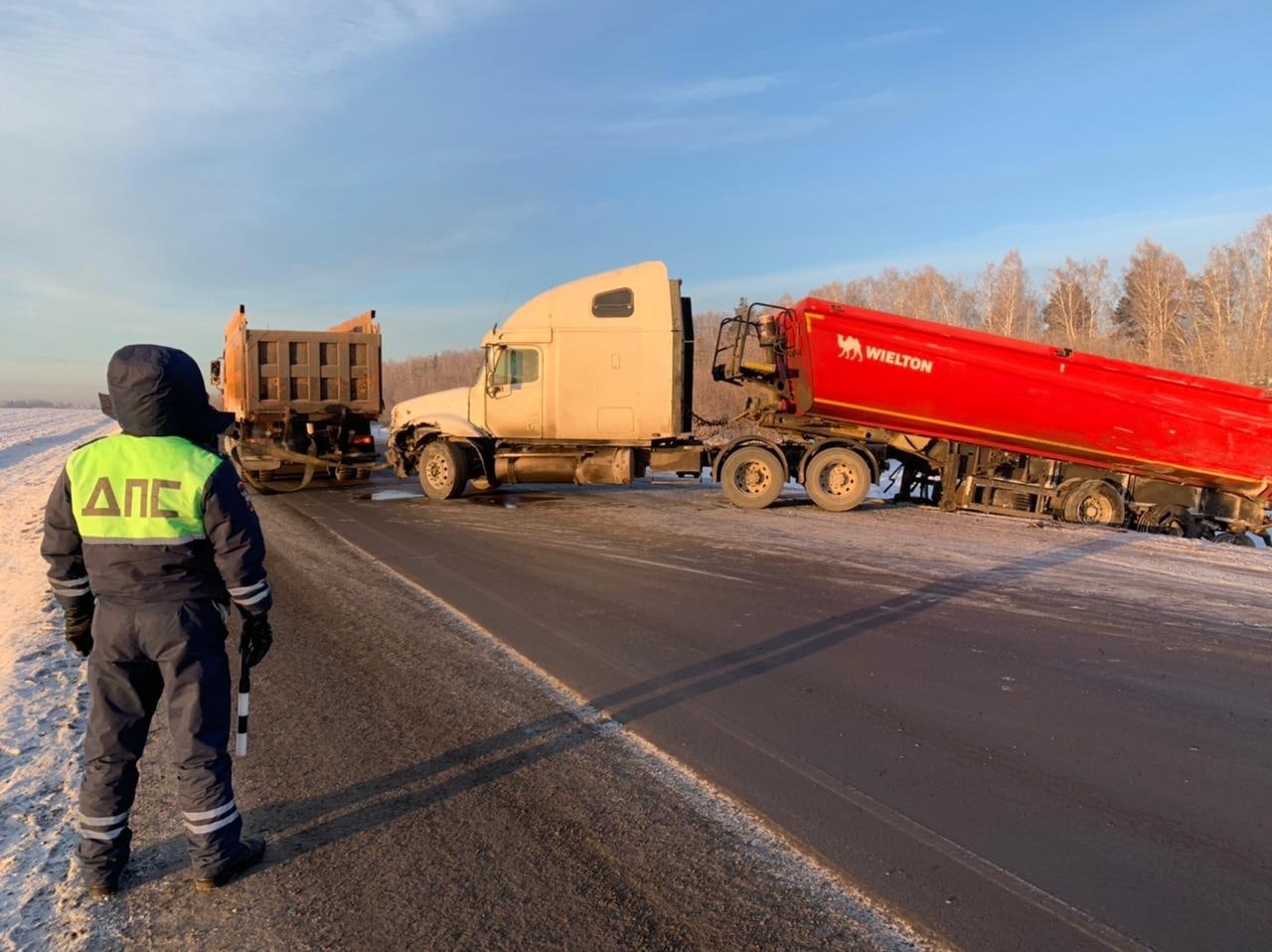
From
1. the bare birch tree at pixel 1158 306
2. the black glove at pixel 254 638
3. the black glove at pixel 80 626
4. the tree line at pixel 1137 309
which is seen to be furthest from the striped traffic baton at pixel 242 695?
the bare birch tree at pixel 1158 306

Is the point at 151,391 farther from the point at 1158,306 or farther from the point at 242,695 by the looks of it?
the point at 1158,306

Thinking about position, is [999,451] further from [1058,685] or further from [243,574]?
[243,574]

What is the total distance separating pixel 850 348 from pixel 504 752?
30.0 feet

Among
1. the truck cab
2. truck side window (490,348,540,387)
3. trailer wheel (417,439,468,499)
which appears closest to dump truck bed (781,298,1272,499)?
the truck cab

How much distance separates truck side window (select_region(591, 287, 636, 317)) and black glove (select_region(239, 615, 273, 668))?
31.8 ft

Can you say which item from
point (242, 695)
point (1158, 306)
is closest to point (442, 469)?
point (242, 695)

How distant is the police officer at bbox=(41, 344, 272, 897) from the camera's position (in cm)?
272

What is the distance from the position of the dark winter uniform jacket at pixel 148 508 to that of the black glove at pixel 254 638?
0.14 metres

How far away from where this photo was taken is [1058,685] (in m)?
4.83

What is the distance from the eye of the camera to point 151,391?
2730 millimetres

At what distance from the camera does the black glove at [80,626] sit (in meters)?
2.88

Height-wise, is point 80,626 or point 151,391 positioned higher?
point 151,391

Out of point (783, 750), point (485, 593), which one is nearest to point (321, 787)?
point (783, 750)

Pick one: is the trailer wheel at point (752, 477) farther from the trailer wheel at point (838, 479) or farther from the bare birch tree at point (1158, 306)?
the bare birch tree at point (1158, 306)
